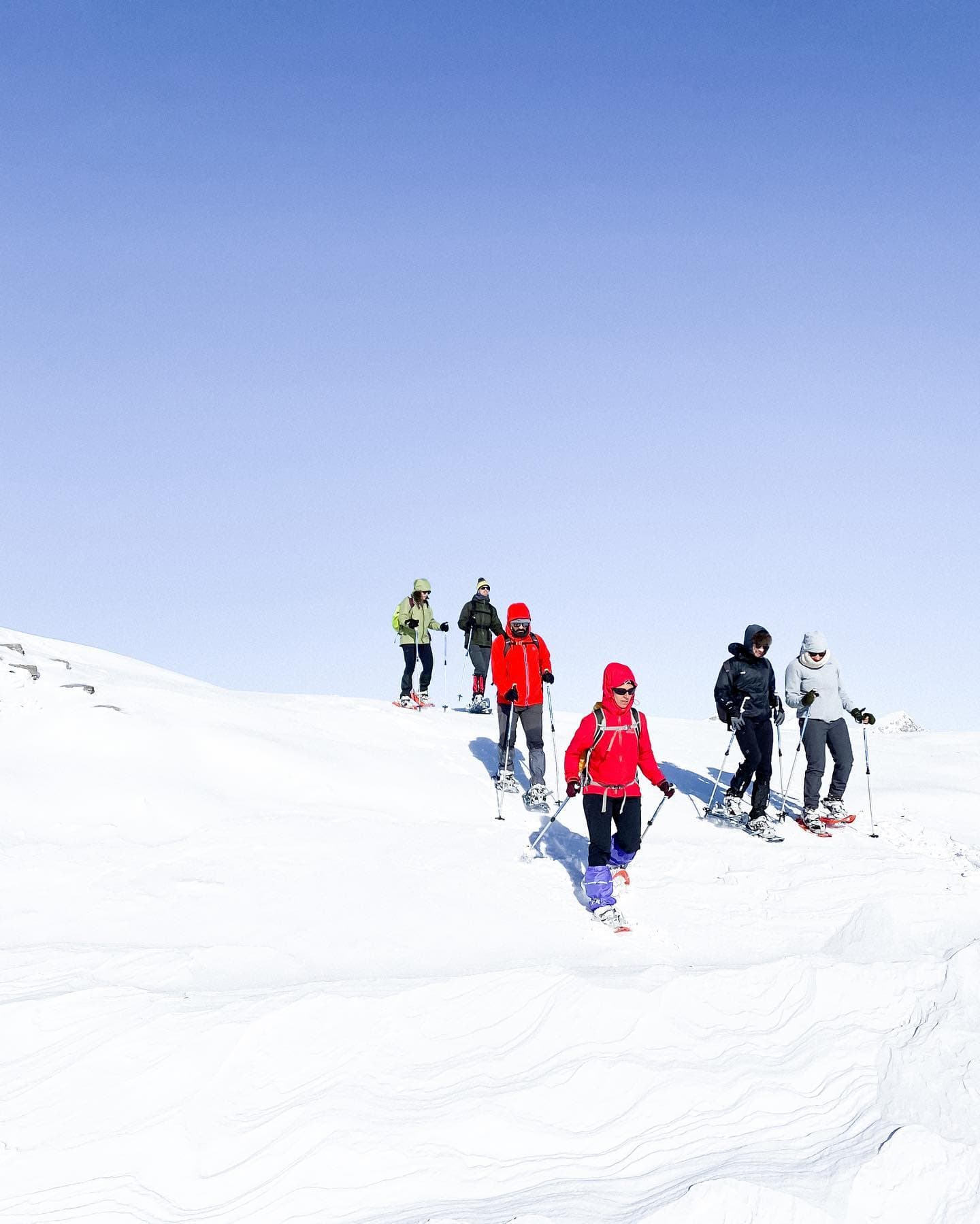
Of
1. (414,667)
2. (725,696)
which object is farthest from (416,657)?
(725,696)

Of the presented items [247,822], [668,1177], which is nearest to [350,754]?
[247,822]

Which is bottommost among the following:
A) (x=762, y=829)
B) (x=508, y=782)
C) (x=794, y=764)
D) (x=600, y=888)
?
(x=600, y=888)

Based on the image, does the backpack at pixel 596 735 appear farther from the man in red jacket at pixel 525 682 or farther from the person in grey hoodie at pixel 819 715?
the person in grey hoodie at pixel 819 715

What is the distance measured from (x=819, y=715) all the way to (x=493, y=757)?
4324mm

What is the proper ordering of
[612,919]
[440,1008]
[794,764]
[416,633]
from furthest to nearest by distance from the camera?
[416,633], [794,764], [612,919], [440,1008]

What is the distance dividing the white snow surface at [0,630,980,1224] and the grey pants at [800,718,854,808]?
0.52 meters

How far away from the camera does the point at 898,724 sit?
22.2 m

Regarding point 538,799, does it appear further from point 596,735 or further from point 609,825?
point 596,735

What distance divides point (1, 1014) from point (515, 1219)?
3747 mm

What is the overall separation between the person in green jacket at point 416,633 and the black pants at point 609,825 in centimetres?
797

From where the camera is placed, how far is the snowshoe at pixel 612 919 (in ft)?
27.2

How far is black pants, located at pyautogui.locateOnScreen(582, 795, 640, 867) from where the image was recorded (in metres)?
8.70

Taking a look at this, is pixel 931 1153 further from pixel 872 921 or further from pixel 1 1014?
pixel 1 1014

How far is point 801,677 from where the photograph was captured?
11.5 metres
